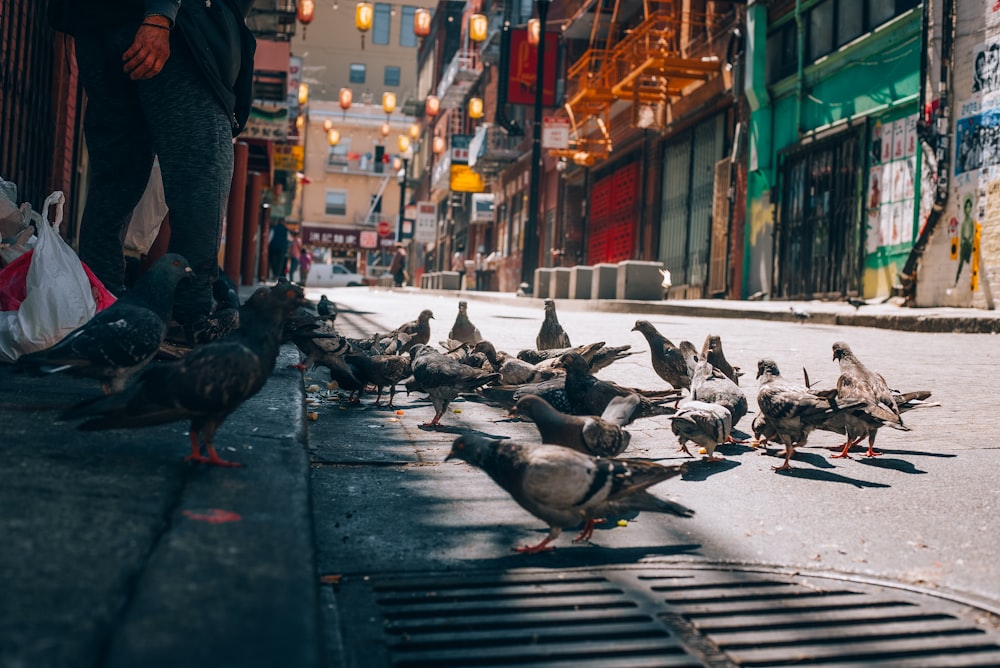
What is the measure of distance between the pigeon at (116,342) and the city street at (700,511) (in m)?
0.84

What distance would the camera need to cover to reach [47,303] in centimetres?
457

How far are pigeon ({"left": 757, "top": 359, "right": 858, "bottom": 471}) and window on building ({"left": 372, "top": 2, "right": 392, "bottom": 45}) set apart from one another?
7664cm

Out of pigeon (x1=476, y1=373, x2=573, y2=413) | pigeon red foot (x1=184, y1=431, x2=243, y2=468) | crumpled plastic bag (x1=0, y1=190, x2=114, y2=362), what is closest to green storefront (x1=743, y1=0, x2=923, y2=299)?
pigeon (x1=476, y1=373, x2=573, y2=413)

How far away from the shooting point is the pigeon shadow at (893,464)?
440 cm

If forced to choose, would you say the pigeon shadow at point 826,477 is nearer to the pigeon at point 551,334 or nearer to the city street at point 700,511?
the city street at point 700,511

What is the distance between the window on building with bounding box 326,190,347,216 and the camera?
7494 cm

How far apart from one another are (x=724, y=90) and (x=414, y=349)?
17.9 meters

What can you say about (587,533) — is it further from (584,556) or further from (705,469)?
(705,469)

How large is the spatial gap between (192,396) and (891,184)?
16.0 metres

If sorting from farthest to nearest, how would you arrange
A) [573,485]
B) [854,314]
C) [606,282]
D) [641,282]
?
[606,282] < [641,282] < [854,314] < [573,485]

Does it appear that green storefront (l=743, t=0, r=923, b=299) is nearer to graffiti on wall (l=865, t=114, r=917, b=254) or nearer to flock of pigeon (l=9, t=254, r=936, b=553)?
graffiti on wall (l=865, t=114, r=917, b=254)

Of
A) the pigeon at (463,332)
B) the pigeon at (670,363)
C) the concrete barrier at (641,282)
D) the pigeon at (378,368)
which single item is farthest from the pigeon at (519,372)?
the concrete barrier at (641,282)

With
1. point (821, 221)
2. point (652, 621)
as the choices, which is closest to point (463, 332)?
point (652, 621)

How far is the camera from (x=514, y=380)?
20.1ft
